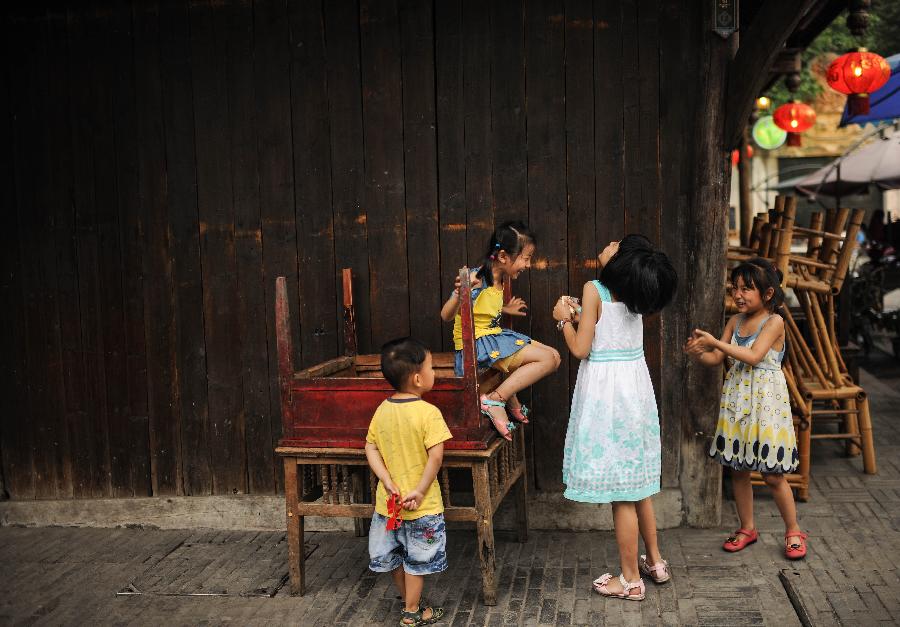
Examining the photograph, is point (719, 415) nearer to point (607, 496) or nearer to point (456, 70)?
point (607, 496)

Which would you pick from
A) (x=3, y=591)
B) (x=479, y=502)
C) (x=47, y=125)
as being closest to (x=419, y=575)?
(x=479, y=502)

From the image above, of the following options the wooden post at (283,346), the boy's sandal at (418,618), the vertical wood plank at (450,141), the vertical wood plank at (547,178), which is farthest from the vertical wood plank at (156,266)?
the vertical wood plank at (547,178)

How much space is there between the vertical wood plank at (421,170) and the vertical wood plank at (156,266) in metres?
1.51

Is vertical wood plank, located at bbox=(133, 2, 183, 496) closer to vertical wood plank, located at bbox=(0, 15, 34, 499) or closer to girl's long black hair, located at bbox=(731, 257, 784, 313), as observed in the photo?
vertical wood plank, located at bbox=(0, 15, 34, 499)

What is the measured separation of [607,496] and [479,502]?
23.7 inches

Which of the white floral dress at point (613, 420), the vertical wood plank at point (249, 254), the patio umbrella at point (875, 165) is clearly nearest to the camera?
the white floral dress at point (613, 420)

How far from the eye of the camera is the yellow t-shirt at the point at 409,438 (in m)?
3.75

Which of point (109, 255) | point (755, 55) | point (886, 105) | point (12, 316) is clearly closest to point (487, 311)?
point (755, 55)

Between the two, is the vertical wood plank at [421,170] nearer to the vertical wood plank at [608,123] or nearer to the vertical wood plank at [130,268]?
the vertical wood plank at [608,123]

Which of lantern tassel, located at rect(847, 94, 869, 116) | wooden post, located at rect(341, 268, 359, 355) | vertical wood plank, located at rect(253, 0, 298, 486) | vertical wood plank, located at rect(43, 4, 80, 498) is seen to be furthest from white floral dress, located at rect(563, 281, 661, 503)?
lantern tassel, located at rect(847, 94, 869, 116)

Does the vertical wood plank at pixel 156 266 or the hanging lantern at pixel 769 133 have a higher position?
the hanging lantern at pixel 769 133

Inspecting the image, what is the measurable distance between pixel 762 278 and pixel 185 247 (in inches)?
132

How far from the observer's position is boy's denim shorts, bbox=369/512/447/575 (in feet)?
12.5

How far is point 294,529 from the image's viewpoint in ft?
14.0
